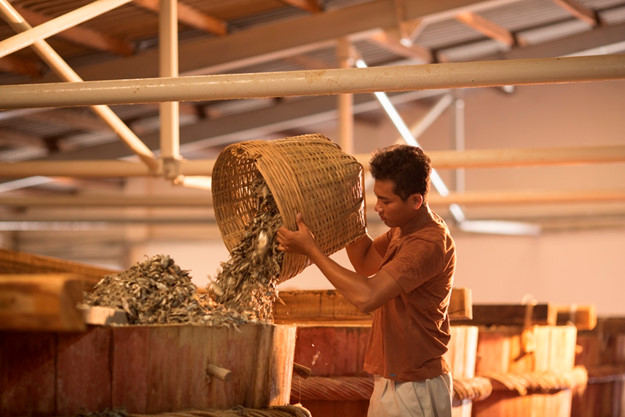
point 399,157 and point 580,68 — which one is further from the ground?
point 580,68

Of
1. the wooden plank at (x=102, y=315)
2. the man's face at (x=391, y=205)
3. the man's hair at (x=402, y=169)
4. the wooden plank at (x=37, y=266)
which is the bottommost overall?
the wooden plank at (x=102, y=315)

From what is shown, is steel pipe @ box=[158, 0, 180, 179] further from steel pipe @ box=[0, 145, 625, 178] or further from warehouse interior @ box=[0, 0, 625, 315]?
steel pipe @ box=[0, 145, 625, 178]

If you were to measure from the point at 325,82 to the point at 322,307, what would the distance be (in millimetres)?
1308

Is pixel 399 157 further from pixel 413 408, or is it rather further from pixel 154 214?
pixel 154 214

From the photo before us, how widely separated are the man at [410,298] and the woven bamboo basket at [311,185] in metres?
0.10

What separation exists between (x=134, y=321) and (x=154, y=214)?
49.0 feet

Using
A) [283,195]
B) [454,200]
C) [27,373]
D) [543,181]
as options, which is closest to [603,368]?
[454,200]

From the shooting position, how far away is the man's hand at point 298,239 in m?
3.34

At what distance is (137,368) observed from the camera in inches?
Result: 111

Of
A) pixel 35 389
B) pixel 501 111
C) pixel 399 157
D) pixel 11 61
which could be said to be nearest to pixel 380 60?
pixel 501 111

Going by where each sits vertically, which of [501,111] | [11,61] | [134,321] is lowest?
[134,321]

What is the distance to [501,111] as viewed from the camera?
15.5m

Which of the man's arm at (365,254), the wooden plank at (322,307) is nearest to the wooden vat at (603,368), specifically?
the wooden plank at (322,307)

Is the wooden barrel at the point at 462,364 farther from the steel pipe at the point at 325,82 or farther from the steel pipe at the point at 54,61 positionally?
the steel pipe at the point at 54,61
